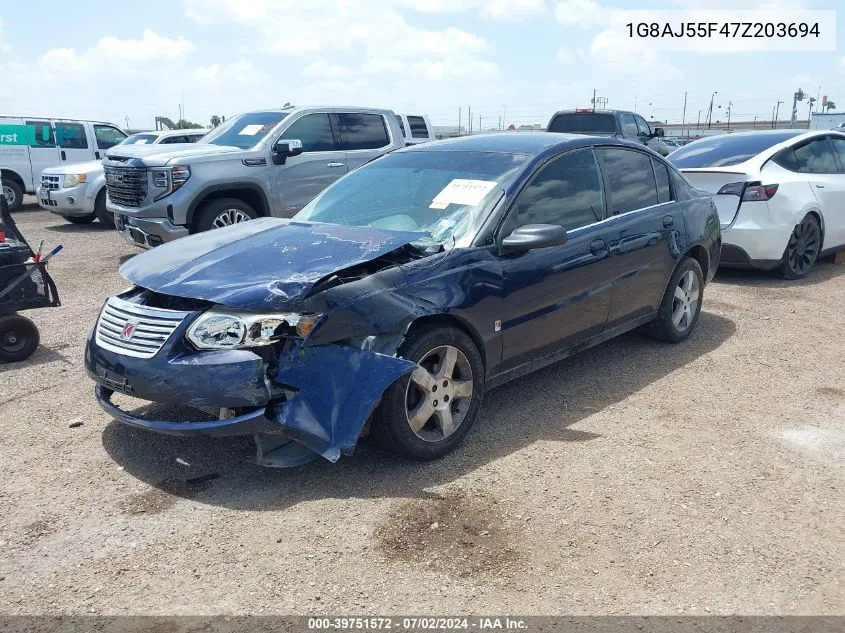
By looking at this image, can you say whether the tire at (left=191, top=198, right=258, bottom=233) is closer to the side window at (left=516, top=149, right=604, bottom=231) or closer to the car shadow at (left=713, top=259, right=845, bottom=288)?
the side window at (left=516, top=149, right=604, bottom=231)

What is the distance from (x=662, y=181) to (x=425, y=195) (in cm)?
218

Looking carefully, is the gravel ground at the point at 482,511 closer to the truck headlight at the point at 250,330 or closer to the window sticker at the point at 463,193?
the truck headlight at the point at 250,330

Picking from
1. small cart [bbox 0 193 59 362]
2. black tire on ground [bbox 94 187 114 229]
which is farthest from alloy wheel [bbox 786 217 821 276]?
black tire on ground [bbox 94 187 114 229]

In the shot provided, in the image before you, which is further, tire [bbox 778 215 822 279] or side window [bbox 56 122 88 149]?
side window [bbox 56 122 88 149]

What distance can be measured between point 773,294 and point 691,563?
220 inches

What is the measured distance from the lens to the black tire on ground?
13.8 m

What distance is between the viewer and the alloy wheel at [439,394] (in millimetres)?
3986

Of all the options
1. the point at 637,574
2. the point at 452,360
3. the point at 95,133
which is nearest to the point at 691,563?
the point at 637,574

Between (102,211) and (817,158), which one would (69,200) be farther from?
(817,158)

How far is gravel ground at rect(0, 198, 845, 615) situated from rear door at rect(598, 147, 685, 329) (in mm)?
635

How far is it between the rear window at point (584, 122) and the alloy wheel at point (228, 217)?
9207mm

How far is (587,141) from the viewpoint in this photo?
530 cm

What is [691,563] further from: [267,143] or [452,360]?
[267,143]

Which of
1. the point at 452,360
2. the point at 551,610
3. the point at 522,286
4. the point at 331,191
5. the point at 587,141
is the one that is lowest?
the point at 551,610
